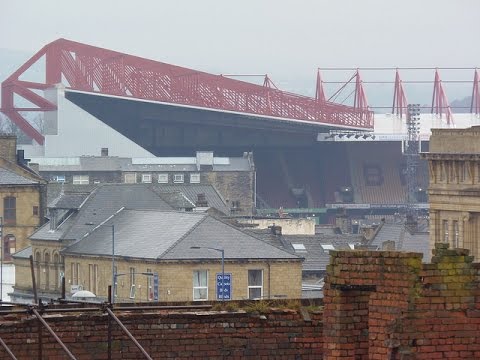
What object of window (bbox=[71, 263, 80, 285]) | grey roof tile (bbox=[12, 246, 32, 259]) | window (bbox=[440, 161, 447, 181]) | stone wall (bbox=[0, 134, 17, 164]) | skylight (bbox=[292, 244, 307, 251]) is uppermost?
Answer: stone wall (bbox=[0, 134, 17, 164])

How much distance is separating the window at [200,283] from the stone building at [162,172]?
75.9 meters

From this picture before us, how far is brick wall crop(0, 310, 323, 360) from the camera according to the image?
66.9 feet

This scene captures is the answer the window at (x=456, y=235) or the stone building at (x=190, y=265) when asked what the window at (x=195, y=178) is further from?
the stone building at (x=190, y=265)

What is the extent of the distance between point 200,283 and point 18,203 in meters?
28.5

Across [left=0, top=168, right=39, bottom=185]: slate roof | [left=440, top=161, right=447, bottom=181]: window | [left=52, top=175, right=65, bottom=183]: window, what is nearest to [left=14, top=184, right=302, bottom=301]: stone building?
[left=440, top=161, right=447, bottom=181]: window

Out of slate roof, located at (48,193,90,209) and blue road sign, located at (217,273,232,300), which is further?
slate roof, located at (48,193,90,209)

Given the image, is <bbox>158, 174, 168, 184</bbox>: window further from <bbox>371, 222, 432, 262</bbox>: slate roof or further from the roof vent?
<bbox>371, 222, 432, 262</bbox>: slate roof

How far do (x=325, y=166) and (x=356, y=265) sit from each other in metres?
176

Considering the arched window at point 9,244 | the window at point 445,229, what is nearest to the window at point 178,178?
the arched window at point 9,244

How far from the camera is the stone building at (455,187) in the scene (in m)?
75.9

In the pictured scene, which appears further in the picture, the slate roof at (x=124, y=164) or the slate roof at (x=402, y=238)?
the slate roof at (x=124, y=164)

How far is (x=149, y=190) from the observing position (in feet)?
309

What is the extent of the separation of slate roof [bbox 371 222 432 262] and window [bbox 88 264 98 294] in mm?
9854

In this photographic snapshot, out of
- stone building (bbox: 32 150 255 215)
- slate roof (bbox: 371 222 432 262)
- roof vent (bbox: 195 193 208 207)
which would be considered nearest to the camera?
slate roof (bbox: 371 222 432 262)
